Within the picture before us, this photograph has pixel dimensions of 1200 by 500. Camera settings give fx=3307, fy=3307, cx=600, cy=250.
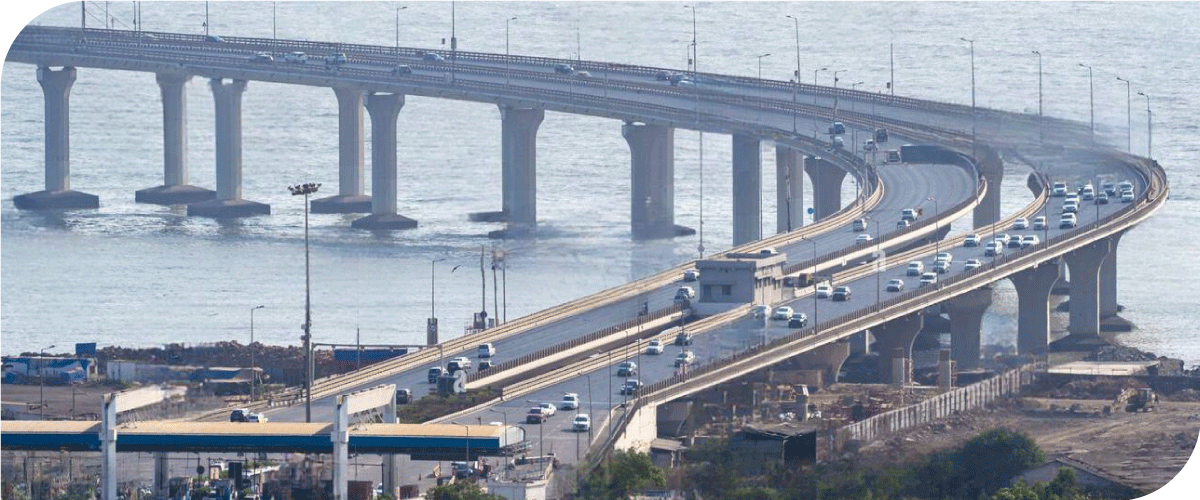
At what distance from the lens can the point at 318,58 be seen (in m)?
88.7

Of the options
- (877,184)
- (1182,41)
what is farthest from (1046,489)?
(1182,41)

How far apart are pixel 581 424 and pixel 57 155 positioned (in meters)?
47.2

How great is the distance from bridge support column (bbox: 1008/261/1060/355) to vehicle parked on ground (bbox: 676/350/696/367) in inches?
497

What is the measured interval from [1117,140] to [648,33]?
1241 inches

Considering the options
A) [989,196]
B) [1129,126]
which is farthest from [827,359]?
[1129,126]

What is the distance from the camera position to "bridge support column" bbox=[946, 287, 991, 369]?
58.2 meters

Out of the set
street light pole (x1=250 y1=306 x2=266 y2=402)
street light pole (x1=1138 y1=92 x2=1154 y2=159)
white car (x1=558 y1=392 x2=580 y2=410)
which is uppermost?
street light pole (x1=1138 y1=92 x2=1154 y2=159)

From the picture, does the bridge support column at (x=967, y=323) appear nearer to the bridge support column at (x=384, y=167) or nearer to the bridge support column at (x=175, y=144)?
the bridge support column at (x=384, y=167)

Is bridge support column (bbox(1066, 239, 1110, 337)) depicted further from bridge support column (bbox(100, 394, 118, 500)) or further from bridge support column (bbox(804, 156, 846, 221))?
bridge support column (bbox(100, 394, 118, 500))

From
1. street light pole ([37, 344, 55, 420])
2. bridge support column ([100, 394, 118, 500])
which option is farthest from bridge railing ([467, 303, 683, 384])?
bridge support column ([100, 394, 118, 500])

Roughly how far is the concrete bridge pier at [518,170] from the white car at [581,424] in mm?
38044

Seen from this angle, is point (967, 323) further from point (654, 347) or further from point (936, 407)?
point (936, 407)

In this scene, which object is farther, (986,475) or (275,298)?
(275,298)

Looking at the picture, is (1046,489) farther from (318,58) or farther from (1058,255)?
(318,58)
